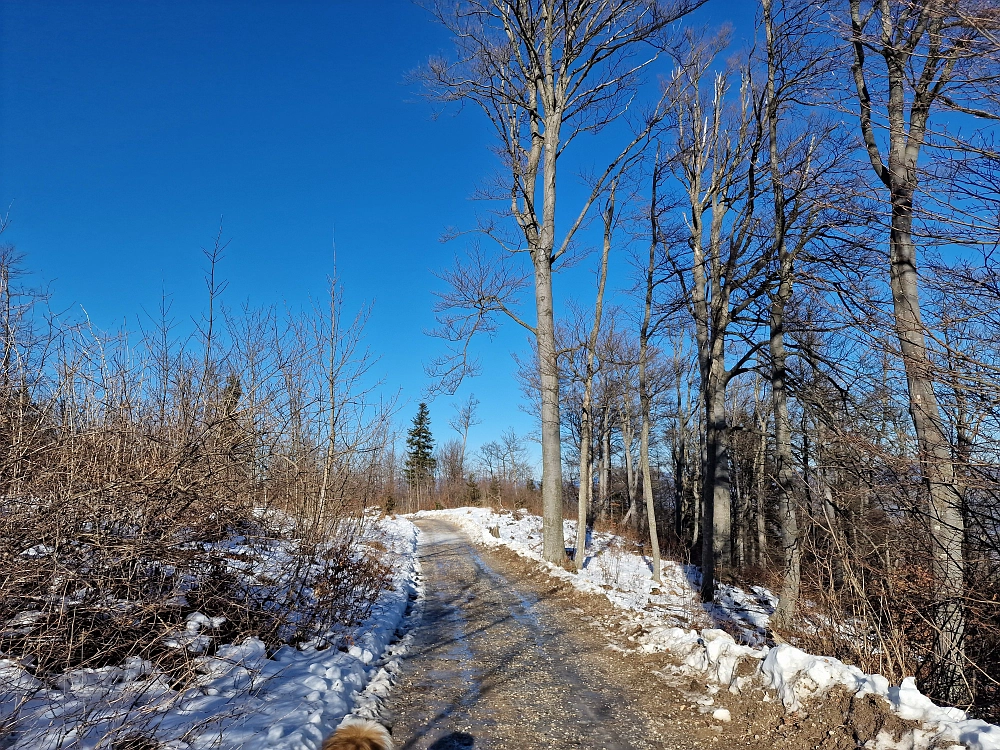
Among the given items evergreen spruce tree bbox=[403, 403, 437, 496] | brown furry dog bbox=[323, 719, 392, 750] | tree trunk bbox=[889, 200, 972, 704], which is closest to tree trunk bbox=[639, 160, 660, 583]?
tree trunk bbox=[889, 200, 972, 704]

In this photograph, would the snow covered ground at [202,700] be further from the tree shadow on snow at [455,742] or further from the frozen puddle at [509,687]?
the tree shadow on snow at [455,742]

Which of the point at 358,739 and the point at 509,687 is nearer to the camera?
the point at 358,739

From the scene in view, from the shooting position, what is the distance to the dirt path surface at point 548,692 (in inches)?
181

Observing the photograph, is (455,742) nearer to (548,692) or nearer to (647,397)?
(548,692)

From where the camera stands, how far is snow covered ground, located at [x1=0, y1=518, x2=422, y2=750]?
3426 mm

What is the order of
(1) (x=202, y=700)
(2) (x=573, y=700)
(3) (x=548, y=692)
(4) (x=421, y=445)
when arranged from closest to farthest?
(1) (x=202, y=700) < (2) (x=573, y=700) < (3) (x=548, y=692) < (4) (x=421, y=445)

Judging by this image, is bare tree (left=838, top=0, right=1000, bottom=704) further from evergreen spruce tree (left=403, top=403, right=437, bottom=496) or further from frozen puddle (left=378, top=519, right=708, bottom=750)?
evergreen spruce tree (left=403, top=403, right=437, bottom=496)

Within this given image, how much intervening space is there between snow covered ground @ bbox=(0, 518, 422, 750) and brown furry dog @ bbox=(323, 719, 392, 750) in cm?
109

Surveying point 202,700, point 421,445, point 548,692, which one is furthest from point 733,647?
point 421,445

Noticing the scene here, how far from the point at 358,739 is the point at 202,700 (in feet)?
6.81

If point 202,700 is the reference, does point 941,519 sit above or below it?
above

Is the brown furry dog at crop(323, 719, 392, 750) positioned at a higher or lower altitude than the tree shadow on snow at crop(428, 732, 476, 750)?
higher

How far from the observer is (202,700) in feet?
14.2

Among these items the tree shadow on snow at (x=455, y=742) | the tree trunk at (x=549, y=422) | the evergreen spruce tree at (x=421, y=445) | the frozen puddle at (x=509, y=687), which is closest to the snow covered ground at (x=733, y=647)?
the tree trunk at (x=549, y=422)
